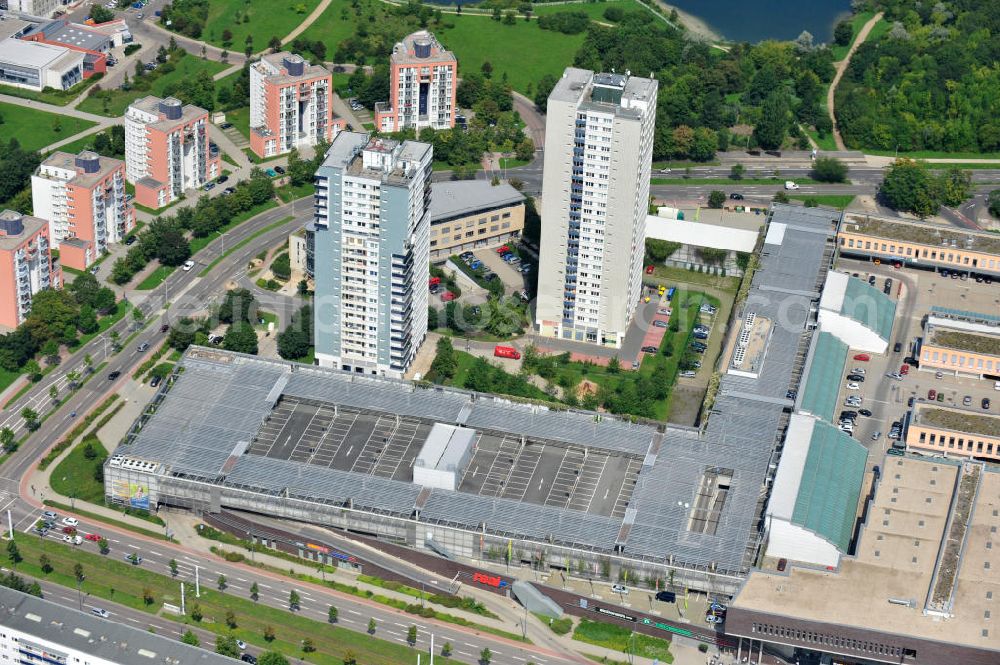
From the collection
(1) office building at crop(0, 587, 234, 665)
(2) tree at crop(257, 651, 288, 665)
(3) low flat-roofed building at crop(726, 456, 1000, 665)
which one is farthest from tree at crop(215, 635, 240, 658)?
(3) low flat-roofed building at crop(726, 456, 1000, 665)

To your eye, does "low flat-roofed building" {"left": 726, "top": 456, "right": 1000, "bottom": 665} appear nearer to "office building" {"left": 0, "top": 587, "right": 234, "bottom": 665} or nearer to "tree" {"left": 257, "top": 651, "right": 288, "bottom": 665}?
"tree" {"left": 257, "top": 651, "right": 288, "bottom": 665}

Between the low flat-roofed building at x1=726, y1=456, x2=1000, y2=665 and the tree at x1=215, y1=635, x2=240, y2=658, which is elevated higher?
the low flat-roofed building at x1=726, y1=456, x2=1000, y2=665

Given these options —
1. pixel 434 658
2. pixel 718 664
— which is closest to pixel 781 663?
pixel 718 664

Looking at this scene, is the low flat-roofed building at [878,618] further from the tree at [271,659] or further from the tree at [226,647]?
the tree at [226,647]

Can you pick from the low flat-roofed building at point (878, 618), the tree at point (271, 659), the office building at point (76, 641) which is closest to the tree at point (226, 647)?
the tree at point (271, 659)

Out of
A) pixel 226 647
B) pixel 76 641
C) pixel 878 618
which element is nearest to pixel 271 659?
pixel 226 647

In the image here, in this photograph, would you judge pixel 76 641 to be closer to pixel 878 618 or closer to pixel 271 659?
pixel 271 659
